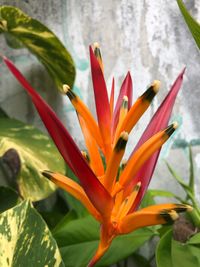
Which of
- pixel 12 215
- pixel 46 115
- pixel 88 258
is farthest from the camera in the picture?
pixel 88 258

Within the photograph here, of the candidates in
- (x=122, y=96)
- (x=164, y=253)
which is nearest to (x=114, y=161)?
(x=122, y=96)

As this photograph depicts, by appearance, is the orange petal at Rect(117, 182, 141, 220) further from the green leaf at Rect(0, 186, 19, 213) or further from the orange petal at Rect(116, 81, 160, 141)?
the green leaf at Rect(0, 186, 19, 213)

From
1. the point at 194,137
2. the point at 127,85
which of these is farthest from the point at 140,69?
the point at 127,85

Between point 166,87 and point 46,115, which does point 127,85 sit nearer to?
point 46,115

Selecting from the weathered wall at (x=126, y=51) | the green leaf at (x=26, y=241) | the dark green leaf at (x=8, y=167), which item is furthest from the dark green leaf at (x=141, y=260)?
the green leaf at (x=26, y=241)

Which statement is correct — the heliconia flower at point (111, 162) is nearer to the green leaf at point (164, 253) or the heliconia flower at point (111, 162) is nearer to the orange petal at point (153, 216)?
the orange petal at point (153, 216)

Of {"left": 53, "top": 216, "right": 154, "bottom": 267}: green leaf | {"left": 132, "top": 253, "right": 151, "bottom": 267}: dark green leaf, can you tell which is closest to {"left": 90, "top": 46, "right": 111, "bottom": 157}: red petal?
{"left": 53, "top": 216, "right": 154, "bottom": 267}: green leaf

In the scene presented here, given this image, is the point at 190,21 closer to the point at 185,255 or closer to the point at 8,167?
the point at 185,255
